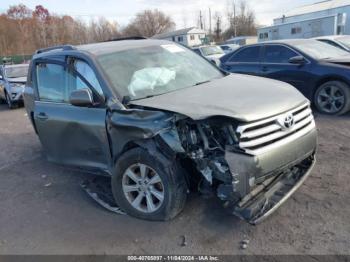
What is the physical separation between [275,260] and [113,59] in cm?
284

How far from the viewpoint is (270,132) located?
10.8 feet

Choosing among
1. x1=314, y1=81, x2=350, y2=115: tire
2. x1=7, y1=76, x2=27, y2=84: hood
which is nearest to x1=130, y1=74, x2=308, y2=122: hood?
x1=314, y1=81, x2=350, y2=115: tire

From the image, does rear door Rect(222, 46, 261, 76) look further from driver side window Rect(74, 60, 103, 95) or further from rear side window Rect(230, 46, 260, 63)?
driver side window Rect(74, 60, 103, 95)

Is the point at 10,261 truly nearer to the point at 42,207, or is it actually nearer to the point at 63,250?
the point at 63,250

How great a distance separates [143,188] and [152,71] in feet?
4.77

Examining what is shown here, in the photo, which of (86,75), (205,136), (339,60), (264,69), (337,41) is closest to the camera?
(205,136)

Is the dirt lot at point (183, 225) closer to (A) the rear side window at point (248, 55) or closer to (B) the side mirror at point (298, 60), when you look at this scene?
(B) the side mirror at point (298, 60)

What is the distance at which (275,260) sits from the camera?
2959mm

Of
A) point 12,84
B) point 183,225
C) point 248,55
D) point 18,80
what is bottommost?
point 183,225

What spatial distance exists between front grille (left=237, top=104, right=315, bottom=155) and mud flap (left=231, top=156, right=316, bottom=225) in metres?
0.46

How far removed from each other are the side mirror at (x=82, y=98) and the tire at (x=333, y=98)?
5.28 metres

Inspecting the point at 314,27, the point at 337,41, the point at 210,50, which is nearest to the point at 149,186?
the point at 337,41

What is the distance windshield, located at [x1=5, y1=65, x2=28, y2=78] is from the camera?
45.3ft

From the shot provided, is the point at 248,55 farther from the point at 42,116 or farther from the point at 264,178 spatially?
the point at 264,178
